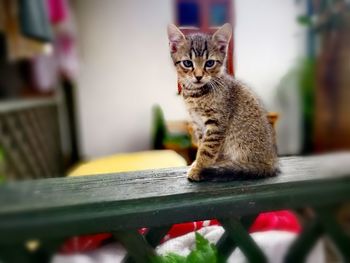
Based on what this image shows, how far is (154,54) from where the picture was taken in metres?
0.38

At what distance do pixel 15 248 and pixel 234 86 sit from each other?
225mm

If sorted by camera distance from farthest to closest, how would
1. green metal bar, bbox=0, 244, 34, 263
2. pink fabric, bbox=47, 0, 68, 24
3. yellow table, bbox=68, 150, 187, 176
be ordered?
pink fabric, bbox=47, 0, 68, 24
yellow table, bbox=68, 150, 187, 176
green metal bar, bbox=0, 244, 34, 263

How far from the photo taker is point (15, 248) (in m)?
0.26

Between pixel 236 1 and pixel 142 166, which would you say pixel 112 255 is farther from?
pixel 236 1

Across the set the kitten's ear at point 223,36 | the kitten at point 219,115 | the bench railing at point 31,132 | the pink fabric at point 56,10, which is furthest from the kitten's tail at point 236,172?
the pink fabric at point 56,10

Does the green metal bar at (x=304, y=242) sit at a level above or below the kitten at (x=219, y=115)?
below

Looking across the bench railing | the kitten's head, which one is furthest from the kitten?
the bench railing

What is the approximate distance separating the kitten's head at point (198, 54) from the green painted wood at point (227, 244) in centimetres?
13

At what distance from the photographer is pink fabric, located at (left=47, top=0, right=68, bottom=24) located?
1204mm

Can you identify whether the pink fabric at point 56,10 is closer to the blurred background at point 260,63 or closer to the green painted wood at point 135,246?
the blurred background at point 260,63

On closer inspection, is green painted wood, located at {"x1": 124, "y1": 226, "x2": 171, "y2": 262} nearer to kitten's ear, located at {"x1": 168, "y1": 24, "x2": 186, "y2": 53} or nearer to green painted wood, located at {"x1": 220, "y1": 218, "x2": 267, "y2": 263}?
green painted wood, located at {"x1": 220, "y1": 218, "x2": 267, "y2": 263}

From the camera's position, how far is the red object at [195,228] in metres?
0.31

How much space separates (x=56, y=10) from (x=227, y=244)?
3.77ft

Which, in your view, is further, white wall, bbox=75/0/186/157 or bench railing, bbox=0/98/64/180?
bench railing, bbox=0/98/64/180
